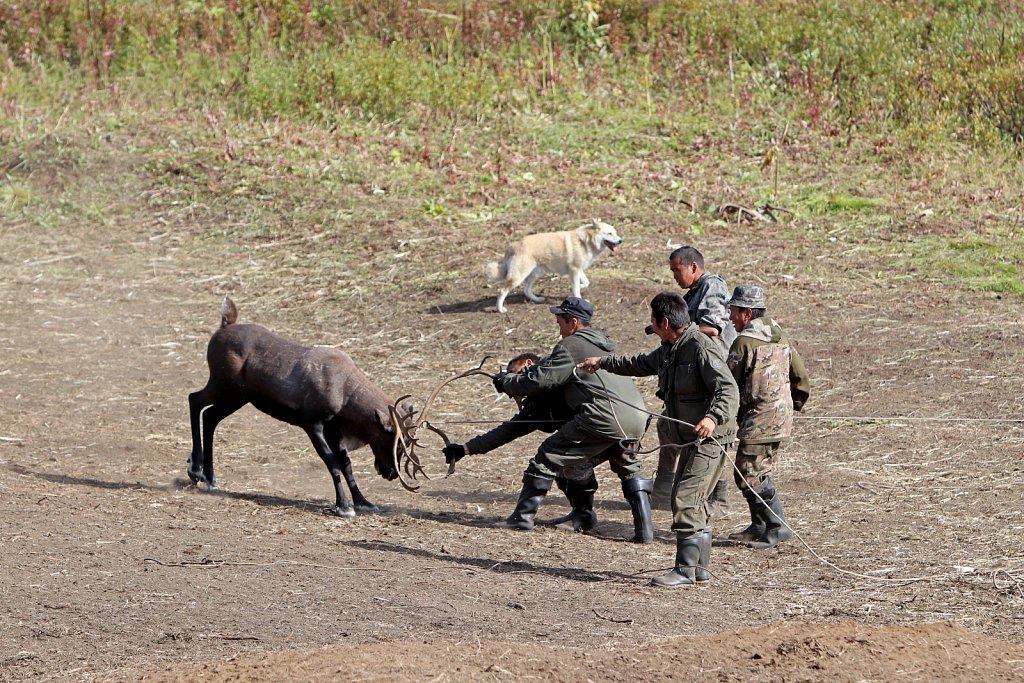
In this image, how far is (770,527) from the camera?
26.8 ft

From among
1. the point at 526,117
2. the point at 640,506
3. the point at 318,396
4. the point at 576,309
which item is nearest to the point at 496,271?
the point at 318,396

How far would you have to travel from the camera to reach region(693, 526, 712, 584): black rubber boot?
7.34m

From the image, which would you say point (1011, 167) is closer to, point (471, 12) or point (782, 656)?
point (471, 12)

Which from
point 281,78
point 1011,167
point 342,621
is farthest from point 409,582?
point 281,78

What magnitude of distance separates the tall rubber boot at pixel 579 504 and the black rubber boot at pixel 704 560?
4.10 feet

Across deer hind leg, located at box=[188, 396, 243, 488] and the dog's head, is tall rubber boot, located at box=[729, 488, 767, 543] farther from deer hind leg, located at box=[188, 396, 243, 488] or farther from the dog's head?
the dog's head

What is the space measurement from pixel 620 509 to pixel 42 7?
17426 mm

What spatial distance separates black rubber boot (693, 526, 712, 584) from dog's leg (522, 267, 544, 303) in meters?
6.39

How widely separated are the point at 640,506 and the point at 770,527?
0.85 meters

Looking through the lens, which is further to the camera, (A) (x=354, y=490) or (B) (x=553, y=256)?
(B) (x=553, y=256)

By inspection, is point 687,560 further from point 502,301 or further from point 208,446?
point 502,301

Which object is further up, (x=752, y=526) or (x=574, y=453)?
(x=574, y=453)

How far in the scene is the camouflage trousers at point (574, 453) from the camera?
821 centimetres

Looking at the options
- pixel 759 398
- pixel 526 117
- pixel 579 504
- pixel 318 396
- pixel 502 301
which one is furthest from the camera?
pixel 526 117
